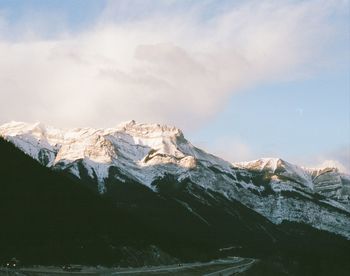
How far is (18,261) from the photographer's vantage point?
180m

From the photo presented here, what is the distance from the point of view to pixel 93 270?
190875mm

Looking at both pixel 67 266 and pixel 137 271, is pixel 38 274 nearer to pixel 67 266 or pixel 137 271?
pixel 67 266

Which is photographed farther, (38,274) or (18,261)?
(18,261)

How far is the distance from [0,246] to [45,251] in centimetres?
1397

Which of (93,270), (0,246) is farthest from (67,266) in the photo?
(0,246)

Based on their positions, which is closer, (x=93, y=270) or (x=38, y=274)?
(x=38, y=274)

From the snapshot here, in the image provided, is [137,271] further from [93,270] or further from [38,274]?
[38,274]

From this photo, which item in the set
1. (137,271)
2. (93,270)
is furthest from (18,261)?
(137,271)

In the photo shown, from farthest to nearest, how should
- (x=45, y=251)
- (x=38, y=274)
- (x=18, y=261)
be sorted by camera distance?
(x=45, y=251)
(x=18, y=261)
(x=38, y=274)

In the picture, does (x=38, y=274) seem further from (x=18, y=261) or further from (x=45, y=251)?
(x=45, y=251)

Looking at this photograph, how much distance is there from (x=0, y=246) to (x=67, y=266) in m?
20.3

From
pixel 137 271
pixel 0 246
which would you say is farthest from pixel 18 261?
pixel 137 271

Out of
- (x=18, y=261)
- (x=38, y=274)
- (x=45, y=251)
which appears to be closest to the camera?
(x=38, y=274)

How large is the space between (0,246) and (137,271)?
41.3m
